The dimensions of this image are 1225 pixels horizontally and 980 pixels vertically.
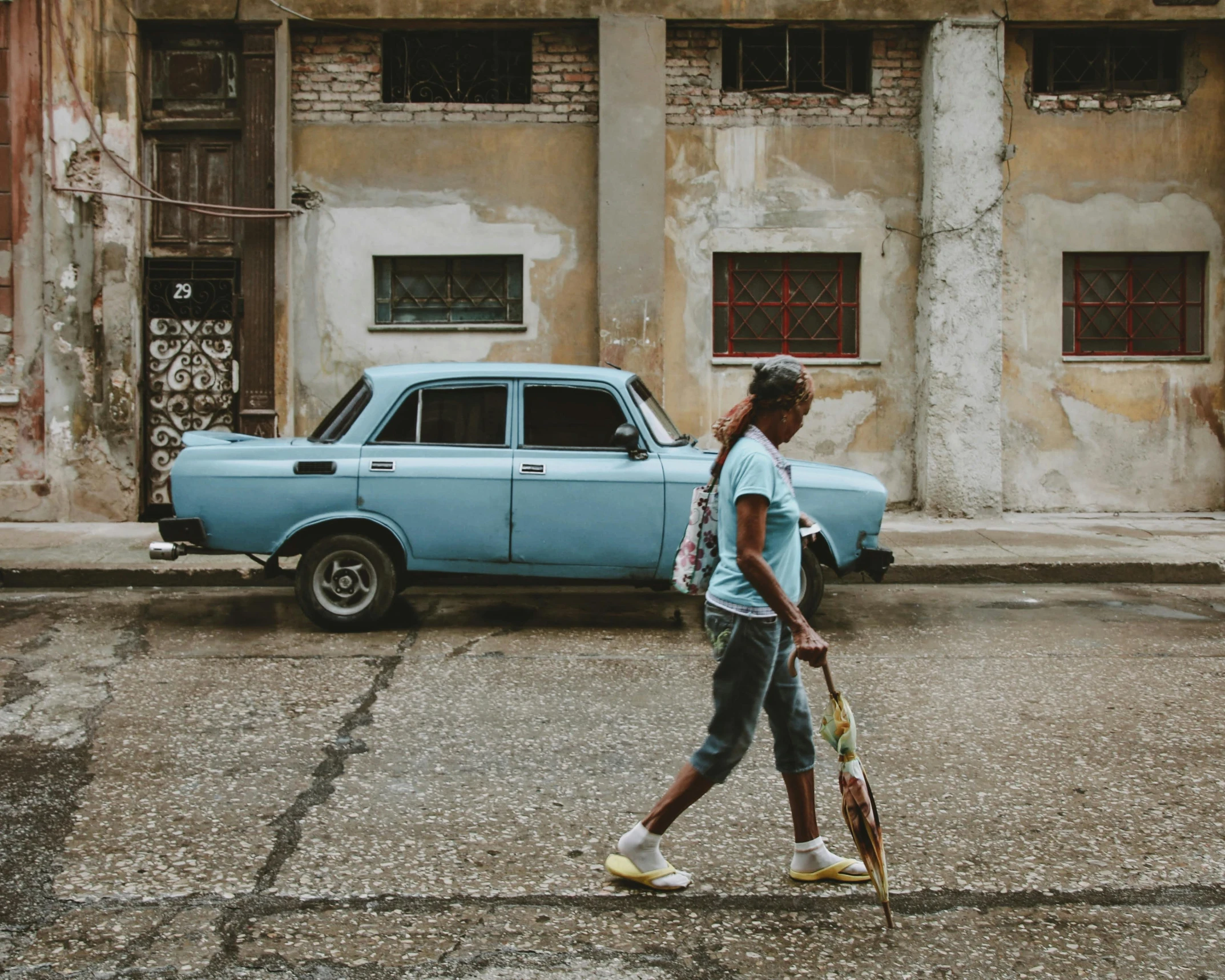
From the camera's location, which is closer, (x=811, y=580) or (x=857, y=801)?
(x=857, y=801)

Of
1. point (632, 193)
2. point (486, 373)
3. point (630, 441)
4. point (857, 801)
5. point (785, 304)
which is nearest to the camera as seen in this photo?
point (857, 801)

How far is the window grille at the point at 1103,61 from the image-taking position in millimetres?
13383

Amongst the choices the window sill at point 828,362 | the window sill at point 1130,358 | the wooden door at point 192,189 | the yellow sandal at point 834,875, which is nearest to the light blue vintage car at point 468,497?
the yellow sandal at point 834,875

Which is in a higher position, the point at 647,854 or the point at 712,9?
the point at 712,9

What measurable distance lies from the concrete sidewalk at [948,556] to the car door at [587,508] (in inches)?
115

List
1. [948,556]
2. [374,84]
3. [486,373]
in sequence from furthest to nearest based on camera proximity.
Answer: [374,84]
[948,556]
[486,373]

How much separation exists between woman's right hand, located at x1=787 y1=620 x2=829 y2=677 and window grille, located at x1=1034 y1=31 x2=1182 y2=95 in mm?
11468

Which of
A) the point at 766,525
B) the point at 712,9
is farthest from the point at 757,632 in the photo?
the point at 712,9

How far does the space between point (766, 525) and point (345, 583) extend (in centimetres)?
461

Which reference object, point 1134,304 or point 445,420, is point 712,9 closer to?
point 1134,304

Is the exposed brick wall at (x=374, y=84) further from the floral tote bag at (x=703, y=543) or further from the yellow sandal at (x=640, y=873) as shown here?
the yellow sandal at (x=640, y=873)

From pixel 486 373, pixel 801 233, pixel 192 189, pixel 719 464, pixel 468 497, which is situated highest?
pixel 192 189

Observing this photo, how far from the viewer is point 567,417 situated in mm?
7887

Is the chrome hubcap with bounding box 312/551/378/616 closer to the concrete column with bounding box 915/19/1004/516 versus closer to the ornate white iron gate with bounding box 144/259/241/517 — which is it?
the ornate white iron gate with bounding box 144/259/241/517
